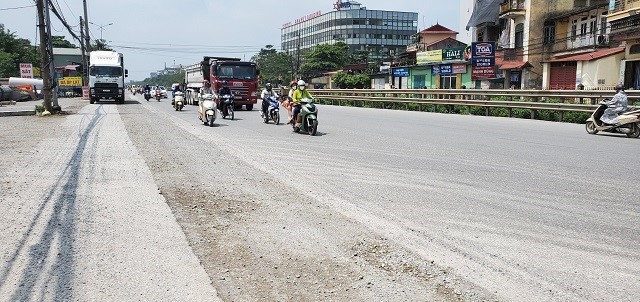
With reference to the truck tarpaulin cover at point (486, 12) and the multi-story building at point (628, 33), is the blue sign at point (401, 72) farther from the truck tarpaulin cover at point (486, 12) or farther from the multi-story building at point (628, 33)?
the multi-story building at point (628, 33)

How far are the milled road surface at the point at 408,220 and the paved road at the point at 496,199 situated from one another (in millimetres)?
19

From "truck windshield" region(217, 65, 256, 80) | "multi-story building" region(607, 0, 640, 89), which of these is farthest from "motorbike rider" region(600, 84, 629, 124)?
"multi-story building" region(607, 0, 640, 89)

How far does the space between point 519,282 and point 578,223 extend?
186 cm

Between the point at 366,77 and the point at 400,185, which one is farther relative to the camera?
the point at 366,77

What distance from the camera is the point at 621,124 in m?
12.9

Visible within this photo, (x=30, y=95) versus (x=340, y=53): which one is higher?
(x=340, y=53)

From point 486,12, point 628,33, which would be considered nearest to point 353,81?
point 486,12

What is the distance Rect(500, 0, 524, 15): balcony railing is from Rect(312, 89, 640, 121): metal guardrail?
791 inches

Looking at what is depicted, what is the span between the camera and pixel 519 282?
364 centimetres

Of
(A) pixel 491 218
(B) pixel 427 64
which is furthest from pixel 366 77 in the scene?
(A) pixel 491 218

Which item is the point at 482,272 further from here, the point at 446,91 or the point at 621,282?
the point at 446,91

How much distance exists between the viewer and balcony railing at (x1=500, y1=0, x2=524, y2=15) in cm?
4447

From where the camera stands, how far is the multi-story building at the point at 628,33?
1174 inches

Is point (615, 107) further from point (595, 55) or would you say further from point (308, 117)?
point (595, 55)
